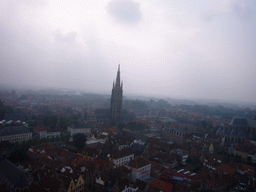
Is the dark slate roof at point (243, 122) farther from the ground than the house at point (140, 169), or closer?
farther from the ground

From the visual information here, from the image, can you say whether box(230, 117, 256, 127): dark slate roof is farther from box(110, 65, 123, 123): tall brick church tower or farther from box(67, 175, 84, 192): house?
Result: box(67, 175, 84, 192): house

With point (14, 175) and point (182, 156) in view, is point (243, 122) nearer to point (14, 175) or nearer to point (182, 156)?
point (182, 156)

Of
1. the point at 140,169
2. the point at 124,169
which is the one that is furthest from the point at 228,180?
the point at 124,169

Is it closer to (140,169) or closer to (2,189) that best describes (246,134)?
(140,169)

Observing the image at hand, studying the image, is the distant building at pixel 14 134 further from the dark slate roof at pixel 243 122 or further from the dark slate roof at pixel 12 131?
the dark slate roof at pixel 243 122

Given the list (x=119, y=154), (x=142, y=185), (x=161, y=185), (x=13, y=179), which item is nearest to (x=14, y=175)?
(x=13, y=179)

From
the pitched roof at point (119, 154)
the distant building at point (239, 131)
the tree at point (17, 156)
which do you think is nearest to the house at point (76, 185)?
the pitched roof at point (119, 154)
